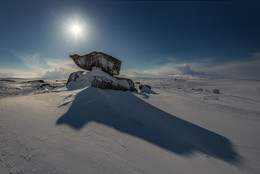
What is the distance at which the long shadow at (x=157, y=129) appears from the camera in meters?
1.71

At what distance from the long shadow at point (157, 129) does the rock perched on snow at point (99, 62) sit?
16.3ft

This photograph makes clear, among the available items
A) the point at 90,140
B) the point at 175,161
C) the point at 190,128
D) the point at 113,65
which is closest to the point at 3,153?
the point at 90,140

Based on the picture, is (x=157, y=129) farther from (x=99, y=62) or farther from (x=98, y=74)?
(x=99, y=62)

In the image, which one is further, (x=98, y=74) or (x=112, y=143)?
(x=98, y=74)

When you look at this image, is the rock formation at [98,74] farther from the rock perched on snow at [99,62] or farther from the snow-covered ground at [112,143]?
the snow-covered ground at [112,143]

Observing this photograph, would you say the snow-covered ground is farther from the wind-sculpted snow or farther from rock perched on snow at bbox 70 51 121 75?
rock perched on snow at bbox 70 51 121 75

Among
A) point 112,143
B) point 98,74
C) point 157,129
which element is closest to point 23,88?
point 98,74

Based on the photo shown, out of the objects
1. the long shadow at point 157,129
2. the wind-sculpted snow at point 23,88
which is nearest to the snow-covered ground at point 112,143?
the long shadow at point 157,129

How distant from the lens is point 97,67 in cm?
704

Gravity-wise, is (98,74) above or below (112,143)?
above

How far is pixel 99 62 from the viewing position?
7.04m

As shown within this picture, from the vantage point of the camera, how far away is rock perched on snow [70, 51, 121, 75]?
7051 millimetres

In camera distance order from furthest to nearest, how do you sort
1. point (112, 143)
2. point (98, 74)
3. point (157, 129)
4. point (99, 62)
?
1. point (99, 62)
2. point (98, 74)
3. point (157, 129)
4. point (112, 143)

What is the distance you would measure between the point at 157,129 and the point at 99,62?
6.24 m
